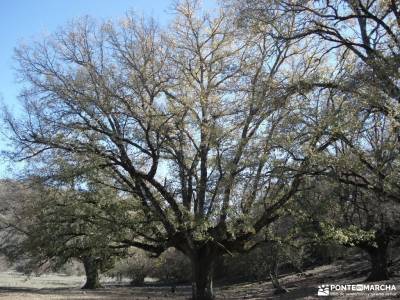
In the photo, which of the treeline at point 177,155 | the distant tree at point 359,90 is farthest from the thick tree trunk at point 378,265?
the distant tree at point 359,90

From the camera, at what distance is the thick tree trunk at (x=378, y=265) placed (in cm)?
2658

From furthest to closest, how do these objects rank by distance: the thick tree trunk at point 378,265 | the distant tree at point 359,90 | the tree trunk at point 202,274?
the thick tree trunk at point 378,265
the tree trunk at point 202,274
the distant tree at point 359,90

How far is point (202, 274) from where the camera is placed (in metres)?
22.5

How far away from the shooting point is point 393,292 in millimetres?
19359

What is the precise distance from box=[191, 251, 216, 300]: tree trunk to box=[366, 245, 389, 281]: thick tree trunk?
9645mm

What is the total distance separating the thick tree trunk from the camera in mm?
26578

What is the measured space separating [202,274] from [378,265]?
1061cm

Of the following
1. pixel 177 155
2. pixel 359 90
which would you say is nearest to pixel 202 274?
pixel 177 155

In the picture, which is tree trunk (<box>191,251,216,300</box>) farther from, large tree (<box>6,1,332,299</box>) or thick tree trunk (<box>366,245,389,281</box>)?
thick tree trunk (<box>366,245,389,281</box>)

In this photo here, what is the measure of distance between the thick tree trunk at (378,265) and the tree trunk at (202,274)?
964 cm

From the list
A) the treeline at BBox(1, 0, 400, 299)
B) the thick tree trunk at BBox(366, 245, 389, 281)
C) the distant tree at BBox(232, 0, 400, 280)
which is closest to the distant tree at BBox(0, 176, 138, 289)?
the treeline at BBox(1, 0, 400, 299)

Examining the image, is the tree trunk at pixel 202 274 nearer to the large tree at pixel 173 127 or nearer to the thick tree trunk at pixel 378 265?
the large tree at pixel 173 127

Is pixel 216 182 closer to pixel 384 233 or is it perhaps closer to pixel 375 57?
pixel 375 57

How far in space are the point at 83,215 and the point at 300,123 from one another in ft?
33.4
